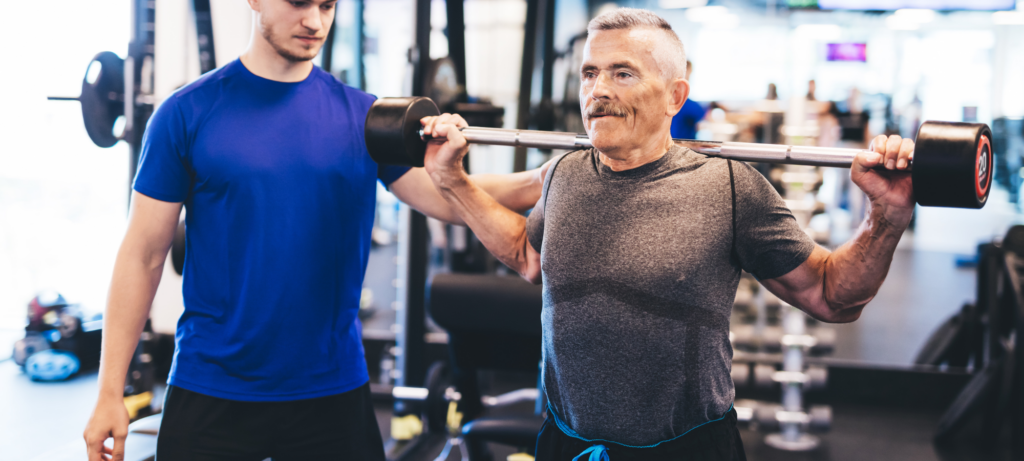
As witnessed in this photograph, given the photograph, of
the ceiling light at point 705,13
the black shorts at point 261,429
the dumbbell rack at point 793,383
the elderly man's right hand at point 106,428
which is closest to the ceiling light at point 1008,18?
Answer: the ceiling light at point 705,13

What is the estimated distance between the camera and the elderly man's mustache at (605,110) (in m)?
1.10

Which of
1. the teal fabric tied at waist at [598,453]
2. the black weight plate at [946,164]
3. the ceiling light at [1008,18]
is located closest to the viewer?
the black weight plate at [946,164]

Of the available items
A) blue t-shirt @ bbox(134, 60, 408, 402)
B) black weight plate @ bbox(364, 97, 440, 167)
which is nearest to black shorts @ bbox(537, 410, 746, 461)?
blue t-shirt @ bbox(134, 60, 408, 402)

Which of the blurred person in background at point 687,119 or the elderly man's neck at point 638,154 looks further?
the blurred person in background at point 687,119

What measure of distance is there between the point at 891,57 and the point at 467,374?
5.45m

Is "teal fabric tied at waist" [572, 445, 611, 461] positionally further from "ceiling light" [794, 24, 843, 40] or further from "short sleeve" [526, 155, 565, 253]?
"ceiling light" [794, 24, 843, 40]

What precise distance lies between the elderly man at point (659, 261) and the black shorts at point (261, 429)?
0.43 meters

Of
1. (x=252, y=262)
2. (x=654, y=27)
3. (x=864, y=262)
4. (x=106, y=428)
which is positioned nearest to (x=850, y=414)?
(x=864, y=262)

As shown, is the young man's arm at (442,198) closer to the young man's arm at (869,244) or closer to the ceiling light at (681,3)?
the young man's arm at (869,244)

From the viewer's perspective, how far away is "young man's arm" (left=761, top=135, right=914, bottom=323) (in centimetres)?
102

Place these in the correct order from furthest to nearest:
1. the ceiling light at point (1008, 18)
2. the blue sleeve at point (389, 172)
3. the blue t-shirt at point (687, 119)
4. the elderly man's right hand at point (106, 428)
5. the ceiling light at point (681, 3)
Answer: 1. the ceiling light at point (681, 3)
2. the ceiling light at point (1008, 18)
3. the blue t-shirt at point (687, 119)
4. the blue sleeve at point (389, 172)
5. the elderly man's right hand at point (106, 428)

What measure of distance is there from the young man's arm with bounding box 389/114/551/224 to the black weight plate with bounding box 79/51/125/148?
78.4 inches

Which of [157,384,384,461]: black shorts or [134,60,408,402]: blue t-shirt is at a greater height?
[134,60,408,402]: blue t-shirt

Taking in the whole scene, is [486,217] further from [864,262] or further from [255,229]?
[864,262]
